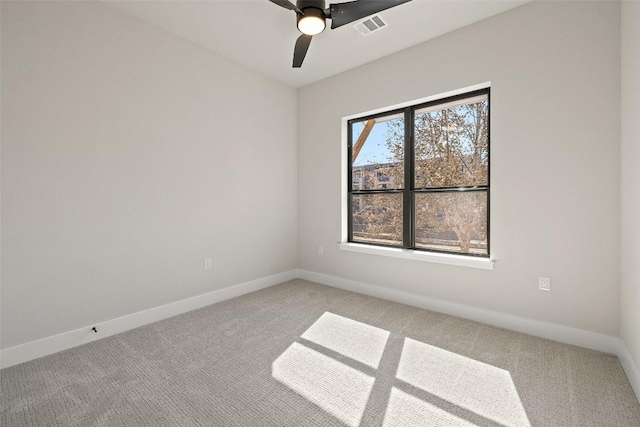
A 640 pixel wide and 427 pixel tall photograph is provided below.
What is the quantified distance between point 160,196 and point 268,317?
1618mm

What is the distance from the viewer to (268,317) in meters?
2.90

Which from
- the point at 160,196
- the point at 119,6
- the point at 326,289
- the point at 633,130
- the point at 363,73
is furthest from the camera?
the point at 326,289

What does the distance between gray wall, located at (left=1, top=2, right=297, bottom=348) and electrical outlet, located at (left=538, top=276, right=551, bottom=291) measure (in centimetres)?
304

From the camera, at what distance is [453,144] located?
3068 mm

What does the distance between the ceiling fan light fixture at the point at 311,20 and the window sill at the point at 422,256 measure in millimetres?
2335

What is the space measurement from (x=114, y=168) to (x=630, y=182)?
3945 mm

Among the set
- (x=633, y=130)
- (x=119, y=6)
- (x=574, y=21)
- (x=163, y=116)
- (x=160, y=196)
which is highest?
(x=119, y=6)

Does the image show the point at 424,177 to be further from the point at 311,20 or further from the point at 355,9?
the point at 311,20

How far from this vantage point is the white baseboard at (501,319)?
2261 mm

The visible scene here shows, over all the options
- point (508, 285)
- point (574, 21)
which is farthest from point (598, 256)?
point (574, 21)

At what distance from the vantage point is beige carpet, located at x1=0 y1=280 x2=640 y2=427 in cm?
158

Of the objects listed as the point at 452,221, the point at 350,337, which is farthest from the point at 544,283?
the point at 350,337

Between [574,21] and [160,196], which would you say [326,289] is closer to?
[160,196]

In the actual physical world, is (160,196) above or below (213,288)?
above
